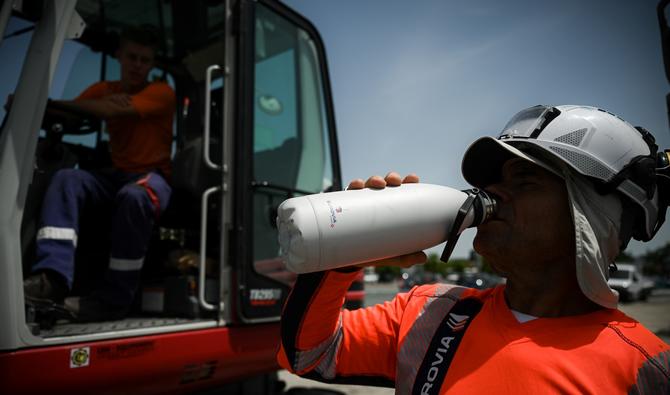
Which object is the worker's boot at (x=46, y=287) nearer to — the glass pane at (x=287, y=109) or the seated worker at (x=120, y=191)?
the seated worker at (x=120, y=191)

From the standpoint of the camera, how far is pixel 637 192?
1355 millimetres

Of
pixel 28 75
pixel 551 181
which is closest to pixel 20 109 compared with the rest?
pixel 28 75

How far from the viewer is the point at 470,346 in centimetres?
132

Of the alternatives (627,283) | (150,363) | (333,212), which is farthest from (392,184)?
(627,283)

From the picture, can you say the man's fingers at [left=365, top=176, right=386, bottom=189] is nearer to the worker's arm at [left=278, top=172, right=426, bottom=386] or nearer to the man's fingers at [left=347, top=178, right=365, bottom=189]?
the man's fingers at [left=347, top=178, right=365, bottom=189]

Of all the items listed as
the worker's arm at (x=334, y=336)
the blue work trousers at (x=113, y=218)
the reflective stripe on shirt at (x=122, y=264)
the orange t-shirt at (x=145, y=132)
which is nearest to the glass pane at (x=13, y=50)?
the blue work trousers at (x=113, y=218)

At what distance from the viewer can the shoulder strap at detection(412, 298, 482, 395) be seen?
1297 mm

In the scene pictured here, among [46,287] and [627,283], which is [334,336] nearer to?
[46,287]

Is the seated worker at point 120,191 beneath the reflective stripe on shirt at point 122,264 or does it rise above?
above

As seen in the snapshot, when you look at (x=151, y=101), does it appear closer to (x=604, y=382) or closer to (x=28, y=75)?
(x=28, y=75)

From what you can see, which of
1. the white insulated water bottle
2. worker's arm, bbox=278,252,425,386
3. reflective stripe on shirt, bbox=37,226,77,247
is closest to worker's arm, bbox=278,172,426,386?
worker's arm, bbox=278,252,425,386

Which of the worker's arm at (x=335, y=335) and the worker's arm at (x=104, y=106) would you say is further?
the worker's arm at (x=104, y=106)

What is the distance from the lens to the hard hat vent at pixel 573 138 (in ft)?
4.44

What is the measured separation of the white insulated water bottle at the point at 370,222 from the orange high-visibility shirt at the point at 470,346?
265mm
